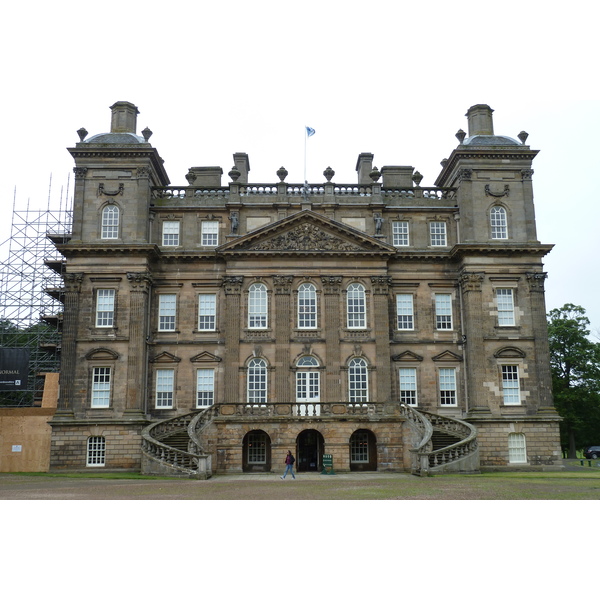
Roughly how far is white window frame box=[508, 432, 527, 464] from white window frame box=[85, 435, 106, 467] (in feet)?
75.0

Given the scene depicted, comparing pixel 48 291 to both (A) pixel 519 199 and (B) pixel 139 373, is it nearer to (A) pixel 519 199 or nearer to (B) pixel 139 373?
(B) pixel 139 373

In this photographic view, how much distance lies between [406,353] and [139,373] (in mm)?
15551

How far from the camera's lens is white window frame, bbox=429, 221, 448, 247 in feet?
144

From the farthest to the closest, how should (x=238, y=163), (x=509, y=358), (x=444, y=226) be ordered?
(x=238, y=163) < (x=444, y=226) < (x=509, y=358)

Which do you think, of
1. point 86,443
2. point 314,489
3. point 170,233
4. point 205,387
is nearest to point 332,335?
point 205,387

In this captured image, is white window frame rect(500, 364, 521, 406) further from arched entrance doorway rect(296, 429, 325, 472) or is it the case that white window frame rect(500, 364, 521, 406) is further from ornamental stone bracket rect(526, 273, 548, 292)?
arched entrance doorway rect(296, 429, 325, 472)

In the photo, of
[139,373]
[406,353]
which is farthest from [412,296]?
[139,373]

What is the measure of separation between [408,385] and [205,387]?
39.4 ft

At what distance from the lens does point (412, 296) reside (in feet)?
141

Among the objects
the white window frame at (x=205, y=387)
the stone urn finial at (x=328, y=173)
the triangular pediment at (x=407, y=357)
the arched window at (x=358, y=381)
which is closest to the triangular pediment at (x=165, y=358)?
the white window frame at (x=205, y=387)

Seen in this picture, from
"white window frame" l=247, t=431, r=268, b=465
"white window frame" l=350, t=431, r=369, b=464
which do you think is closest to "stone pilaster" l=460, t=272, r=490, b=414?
"white window frame" l=350, t=431, r=369, b=464

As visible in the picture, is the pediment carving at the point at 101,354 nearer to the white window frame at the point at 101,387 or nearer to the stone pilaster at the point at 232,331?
the white window frame at the point at 101,387

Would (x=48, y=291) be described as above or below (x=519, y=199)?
below

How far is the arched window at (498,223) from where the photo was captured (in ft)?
141
